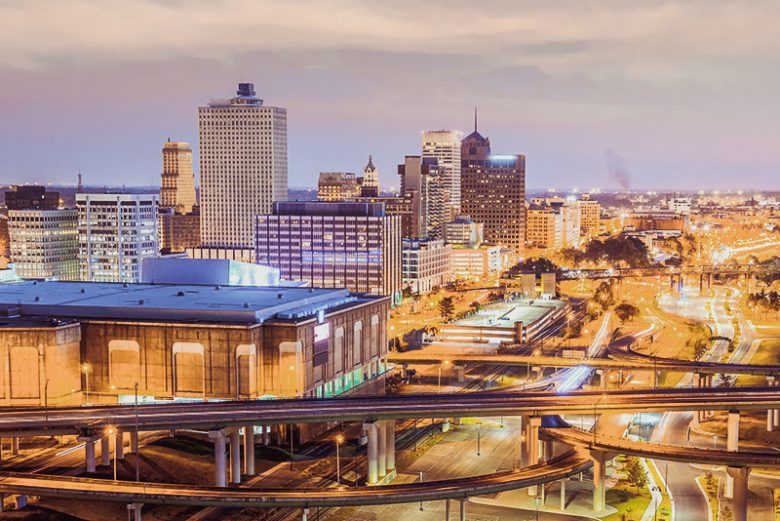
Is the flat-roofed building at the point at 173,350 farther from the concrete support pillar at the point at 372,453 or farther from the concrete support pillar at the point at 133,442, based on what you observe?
the concrete support pillar at the point at 372,453

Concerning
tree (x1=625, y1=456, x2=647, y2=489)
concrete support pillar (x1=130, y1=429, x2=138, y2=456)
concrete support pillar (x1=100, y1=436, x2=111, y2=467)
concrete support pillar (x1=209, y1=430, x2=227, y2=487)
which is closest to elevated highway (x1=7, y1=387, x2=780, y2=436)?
concrete support pillar (x1=209, y1=430, x2=227, y2=487)

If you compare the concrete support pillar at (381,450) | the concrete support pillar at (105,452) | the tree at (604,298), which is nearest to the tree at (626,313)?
the tree at (604,298)

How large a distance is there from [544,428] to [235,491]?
86.4ft

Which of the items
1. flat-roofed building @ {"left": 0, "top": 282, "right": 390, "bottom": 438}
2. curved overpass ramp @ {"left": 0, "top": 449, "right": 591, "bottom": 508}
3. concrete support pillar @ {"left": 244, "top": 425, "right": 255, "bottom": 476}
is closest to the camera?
curved overpass ramp @ {"left": 0, "top": 449, "right": 591, "bottom": 508}

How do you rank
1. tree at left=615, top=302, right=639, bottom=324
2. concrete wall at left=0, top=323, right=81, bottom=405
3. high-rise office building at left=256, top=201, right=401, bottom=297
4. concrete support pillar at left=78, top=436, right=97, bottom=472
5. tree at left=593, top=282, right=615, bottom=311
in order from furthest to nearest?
1. tree at left=593, top=282, right=615, bottom=311
2. high-rise office building at left=256, top=201, right=401, bottom=297
3. tree at left=615, top=302, right=639, bottom=324
4. concrete wall at left=0, top=323, right=81, bottom=405
5. concrete support pillar at left=78, top=436, right=97, bottom=472

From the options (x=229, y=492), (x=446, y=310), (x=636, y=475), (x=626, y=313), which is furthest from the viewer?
(x=626, y=313)

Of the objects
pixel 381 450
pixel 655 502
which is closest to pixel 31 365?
pixel 381 450

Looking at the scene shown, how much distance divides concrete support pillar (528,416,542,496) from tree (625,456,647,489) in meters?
8.45

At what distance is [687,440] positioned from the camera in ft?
306

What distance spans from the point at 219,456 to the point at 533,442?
78.7 feet

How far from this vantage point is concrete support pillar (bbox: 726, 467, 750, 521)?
71.2m

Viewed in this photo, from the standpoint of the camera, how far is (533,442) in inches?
3049

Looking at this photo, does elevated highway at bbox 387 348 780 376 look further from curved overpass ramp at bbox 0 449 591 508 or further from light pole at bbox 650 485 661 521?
curved overpass ramp at bbox 0 449 591 508

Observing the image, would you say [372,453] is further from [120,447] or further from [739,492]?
[739,492]
